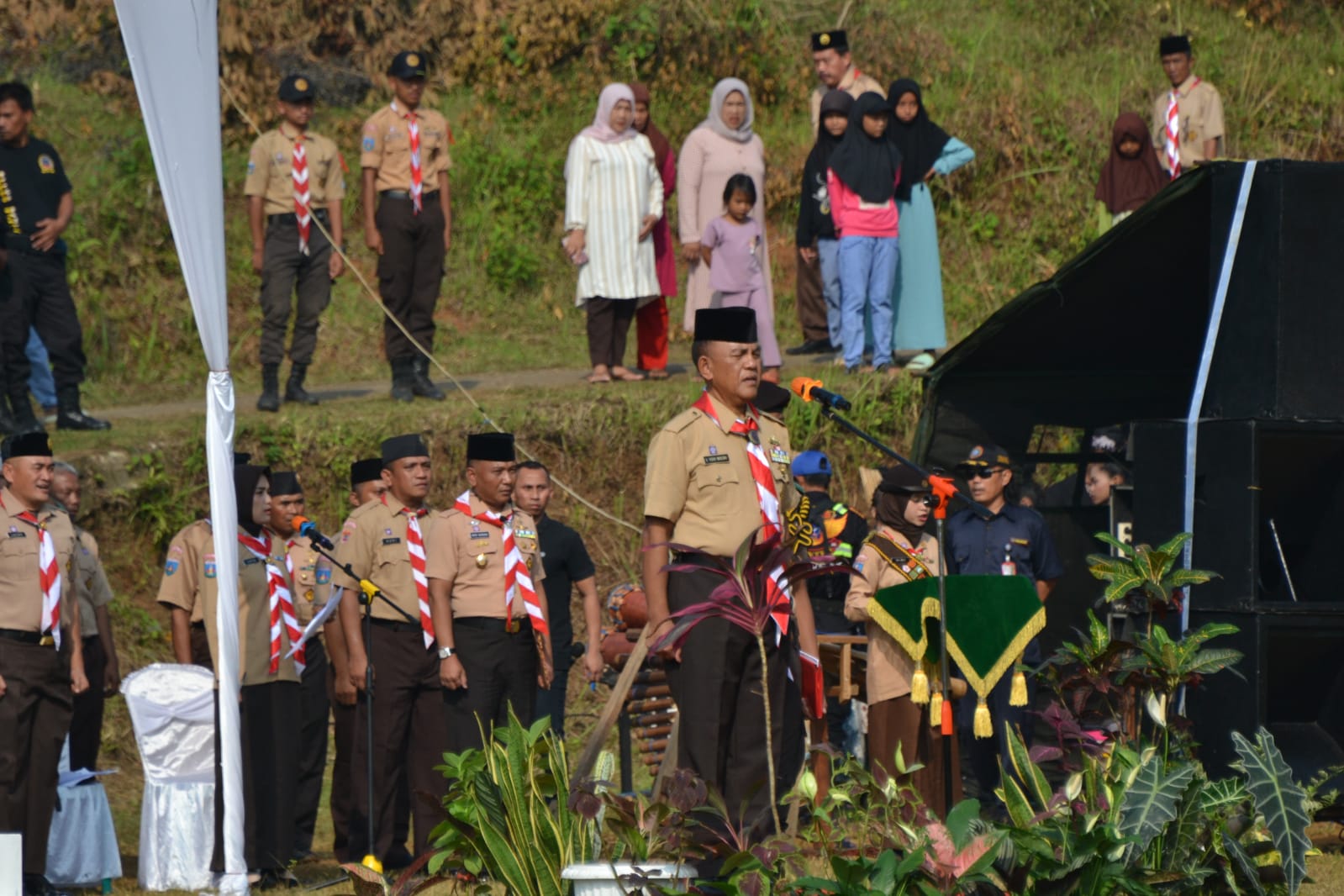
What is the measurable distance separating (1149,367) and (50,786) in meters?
5.87

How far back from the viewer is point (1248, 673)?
740 cm

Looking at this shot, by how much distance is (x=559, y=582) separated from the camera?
9.85 meters

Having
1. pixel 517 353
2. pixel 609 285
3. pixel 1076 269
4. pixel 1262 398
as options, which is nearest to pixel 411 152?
pixel 609 285

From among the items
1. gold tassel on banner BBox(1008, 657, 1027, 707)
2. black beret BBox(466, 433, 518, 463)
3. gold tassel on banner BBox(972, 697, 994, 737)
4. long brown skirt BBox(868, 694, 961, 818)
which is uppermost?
black beret BBox(466, 433, 518, 463)

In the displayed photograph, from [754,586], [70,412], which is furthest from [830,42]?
[754,586]

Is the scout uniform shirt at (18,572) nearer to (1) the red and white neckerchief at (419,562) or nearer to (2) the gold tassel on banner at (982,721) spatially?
(1) the red and white neckerchief at (419,562)

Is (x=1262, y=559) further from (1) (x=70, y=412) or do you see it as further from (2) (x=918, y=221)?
(1) (x=70, y=412)

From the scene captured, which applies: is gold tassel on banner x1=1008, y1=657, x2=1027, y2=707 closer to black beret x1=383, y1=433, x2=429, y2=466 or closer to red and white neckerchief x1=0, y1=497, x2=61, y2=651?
black beret x1=383, y1=433, x2=429, y2=466

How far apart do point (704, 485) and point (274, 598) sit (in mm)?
3060

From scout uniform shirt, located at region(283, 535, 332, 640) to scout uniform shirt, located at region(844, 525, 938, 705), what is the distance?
8.92 ft

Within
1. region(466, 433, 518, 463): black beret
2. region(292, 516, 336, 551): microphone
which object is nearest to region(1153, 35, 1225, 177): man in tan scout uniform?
region(466, 433, 518, 463): black beret

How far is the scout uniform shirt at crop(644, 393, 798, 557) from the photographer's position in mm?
6789

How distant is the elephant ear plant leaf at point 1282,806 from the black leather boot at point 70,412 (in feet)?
27.1

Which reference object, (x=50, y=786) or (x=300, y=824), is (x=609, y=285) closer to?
(x=300, y=824)
